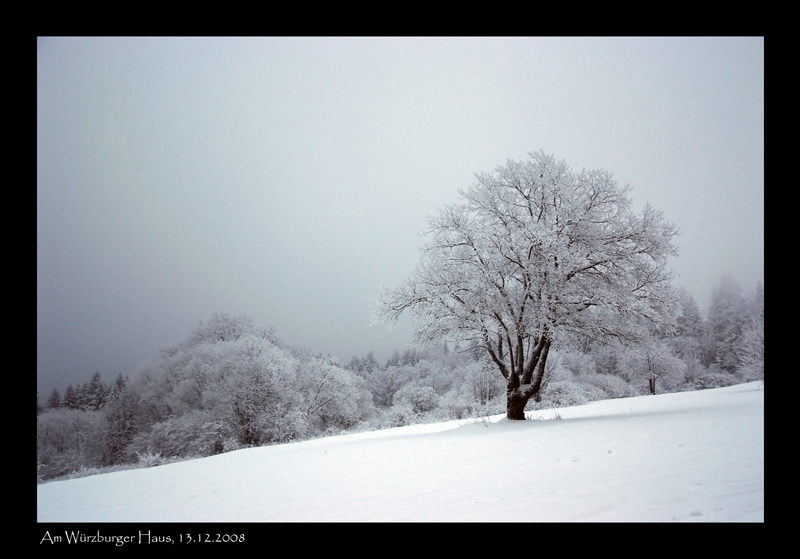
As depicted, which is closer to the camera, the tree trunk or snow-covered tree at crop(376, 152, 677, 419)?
snow-covered tree at crop(376, 152, 677, 419)

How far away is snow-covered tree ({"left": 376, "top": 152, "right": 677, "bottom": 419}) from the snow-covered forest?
4.00 ft

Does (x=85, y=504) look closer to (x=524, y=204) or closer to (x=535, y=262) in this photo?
(x=535, y=262)

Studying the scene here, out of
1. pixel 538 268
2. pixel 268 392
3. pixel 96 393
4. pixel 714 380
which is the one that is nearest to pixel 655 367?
pixel 714 380

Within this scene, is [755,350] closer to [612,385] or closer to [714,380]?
[714,380]

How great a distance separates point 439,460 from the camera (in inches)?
286

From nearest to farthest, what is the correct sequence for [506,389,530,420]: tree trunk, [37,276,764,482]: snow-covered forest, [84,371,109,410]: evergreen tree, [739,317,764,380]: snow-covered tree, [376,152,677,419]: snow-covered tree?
[376,152,677,419]: snow-covered tree
[506,389,530,420]: tree trunk
[37,276,764,482]: snow-covered forest
[739,317,764,380]: snow-covered tree
[84,371,109,410]: evergreen tree

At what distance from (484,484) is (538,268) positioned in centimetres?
883

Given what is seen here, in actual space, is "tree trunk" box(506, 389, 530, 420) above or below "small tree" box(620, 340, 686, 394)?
above

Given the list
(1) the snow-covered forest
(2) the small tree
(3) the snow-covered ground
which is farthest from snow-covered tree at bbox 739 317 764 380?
(3) the snow-covered ground

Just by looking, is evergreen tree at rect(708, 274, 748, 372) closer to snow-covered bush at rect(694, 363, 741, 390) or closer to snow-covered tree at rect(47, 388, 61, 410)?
snow-covered bush at rect(694, 363, 741, 390)

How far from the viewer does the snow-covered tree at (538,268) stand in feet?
41.4

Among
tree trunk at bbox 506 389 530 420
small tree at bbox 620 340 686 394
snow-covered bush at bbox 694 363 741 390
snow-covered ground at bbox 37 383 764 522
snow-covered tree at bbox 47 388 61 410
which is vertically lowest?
snow-covered tree at bbox 47 388 61 410

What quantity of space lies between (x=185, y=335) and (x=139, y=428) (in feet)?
34.7

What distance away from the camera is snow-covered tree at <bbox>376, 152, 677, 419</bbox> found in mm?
12617
